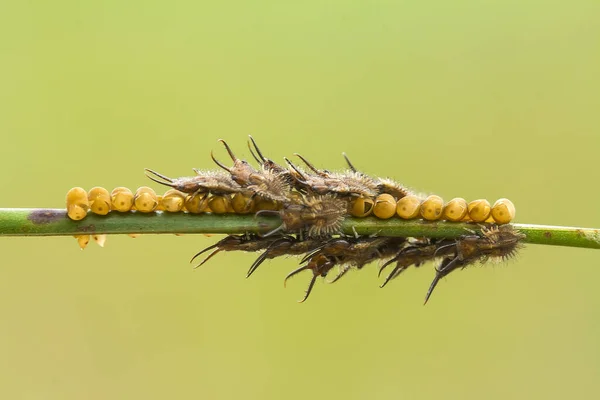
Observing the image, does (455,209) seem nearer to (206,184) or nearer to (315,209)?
(315,209)

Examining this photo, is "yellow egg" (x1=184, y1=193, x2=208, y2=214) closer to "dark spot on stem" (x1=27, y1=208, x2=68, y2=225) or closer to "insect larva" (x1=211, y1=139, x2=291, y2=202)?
"insect larva" (x1=211, y1=139, x2=291, y2=202)

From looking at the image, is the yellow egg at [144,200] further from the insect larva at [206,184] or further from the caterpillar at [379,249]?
the caterpillar at [379,249]

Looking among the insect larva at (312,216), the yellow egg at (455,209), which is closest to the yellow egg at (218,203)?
the insect larva at (312,216)

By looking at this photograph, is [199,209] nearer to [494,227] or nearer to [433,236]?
[433,236]

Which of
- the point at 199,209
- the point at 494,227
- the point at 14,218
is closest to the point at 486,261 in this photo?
the point at 494,227

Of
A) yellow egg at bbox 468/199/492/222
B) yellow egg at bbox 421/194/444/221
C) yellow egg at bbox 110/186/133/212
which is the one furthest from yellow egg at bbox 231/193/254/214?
yellow egg at bbox 468/199/492/222

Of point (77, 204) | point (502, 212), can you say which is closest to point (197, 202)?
point (77, 204)
